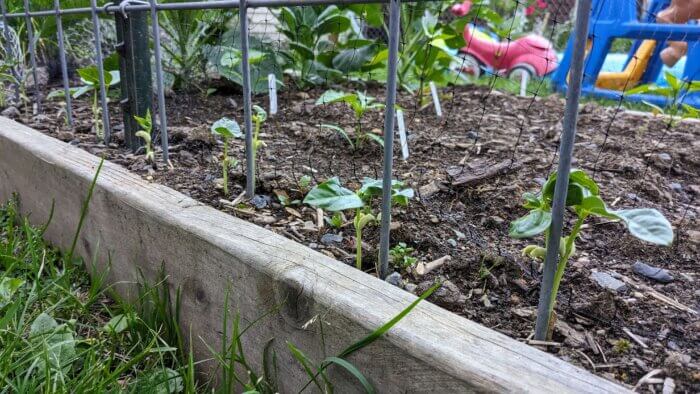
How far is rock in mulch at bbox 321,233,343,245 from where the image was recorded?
4.29ft

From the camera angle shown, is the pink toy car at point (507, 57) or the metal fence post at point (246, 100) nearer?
the metal fence post at point (246, 100)

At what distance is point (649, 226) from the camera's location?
2.52 ft

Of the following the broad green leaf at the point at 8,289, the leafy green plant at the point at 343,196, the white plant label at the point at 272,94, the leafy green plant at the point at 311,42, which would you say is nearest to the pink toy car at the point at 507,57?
the leafy green plant at the point at 311,42

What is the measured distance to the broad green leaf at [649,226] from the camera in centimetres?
75

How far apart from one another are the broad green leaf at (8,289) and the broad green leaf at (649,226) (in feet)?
4.53

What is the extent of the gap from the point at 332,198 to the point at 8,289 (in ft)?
3.09

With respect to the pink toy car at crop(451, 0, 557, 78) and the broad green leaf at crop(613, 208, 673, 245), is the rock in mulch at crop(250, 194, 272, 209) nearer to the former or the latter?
the broad green leaf at crop(613, 208, 673, 245)

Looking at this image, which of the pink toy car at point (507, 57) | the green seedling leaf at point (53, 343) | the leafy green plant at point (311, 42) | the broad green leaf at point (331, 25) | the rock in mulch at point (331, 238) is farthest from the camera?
the pink toy car at point (507, 57)

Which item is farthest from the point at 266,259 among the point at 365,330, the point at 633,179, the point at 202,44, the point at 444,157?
the point at 202,44

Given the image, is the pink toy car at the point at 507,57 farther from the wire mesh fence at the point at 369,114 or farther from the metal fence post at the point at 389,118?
the metal fence post at the point at 389,118

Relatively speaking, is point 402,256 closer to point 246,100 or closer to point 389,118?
point 389,118

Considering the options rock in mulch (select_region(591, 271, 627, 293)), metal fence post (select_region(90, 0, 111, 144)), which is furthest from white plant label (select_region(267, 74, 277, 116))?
rock in mulch (select_region(591, 271, 627, 293))

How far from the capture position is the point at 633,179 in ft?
6.04

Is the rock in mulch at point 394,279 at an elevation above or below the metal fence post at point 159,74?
below
